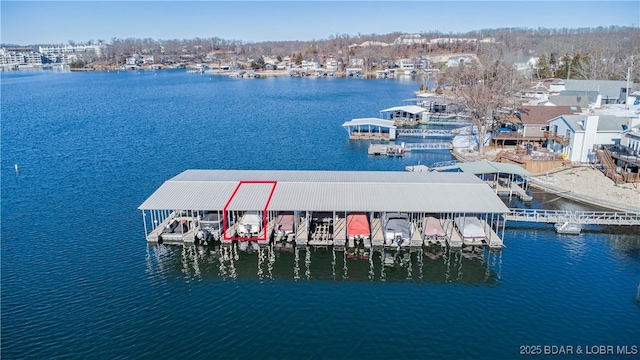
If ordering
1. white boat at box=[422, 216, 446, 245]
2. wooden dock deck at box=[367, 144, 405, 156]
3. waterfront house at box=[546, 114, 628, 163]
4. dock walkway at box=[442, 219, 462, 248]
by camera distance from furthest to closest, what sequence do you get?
wooden dock deck at box=[367, 144, 405, 156], waterfront house at box=[546, 114, 628, 163], white boat at box=[422, 216, 446, 245], dock walkway at box=[442, 219, 462, 248]

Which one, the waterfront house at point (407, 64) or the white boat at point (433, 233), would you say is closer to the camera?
the white boat at point (433, 233)

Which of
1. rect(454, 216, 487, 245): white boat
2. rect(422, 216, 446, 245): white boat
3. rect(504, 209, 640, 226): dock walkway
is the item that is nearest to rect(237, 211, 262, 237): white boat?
rect(422, 216, 446, 245): white boat

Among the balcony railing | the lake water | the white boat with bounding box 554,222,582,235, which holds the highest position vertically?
the balcony railing

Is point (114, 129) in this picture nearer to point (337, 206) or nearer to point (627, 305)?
point (337, 206)

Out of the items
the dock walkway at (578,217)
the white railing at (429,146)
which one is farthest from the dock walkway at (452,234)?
the white railing at (429,146)

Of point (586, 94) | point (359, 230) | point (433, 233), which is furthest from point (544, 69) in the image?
point (359, 230)

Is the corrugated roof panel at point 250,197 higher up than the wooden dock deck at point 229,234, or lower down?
higher up

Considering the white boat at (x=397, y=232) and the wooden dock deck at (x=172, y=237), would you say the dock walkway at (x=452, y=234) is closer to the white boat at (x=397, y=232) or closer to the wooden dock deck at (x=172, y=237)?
the white boat at (x=397, y=232)

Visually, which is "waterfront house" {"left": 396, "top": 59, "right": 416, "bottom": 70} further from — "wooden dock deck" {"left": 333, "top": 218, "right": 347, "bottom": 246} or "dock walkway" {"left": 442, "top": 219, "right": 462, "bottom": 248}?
"wooden dock deck" {"left": 333, "top": 218, "right": 347, "bottom": 246}
